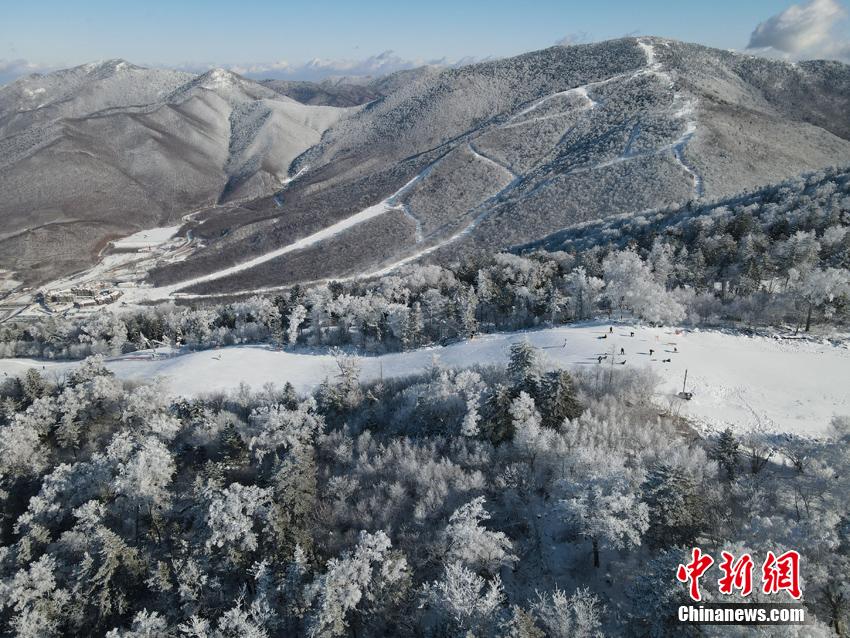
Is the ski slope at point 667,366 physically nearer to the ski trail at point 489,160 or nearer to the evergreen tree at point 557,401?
the evergreen tree at point 557,401

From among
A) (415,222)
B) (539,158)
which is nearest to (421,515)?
(415,222)

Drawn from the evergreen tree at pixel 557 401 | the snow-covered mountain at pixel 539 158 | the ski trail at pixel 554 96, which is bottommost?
the evergreen tree at pixel 557 401

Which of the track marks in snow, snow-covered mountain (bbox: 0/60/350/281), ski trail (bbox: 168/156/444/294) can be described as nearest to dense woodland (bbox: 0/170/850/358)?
ski trail (bbox: 168/156/444/294)

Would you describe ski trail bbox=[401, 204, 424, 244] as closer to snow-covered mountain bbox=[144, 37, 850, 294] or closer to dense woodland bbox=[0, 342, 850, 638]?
snow-covered mountain bbox=[144, 37, 850, 294]

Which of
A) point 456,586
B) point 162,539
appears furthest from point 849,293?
point 162,539

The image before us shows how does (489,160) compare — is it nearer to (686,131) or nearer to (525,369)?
(686,131)

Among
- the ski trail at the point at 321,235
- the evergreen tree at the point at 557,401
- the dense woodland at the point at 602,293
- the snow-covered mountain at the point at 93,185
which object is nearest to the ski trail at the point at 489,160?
the ski trail at the point at 321,235

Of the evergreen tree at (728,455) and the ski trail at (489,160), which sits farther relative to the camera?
the ski trail at (489,160)
